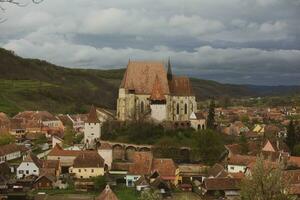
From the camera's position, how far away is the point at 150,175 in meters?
53.8

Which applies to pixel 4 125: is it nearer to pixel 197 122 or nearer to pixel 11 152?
pixel 11 152

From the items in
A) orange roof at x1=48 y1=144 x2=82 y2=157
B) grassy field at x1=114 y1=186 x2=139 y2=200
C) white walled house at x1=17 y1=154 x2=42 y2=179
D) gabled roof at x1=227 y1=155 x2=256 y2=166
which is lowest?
grassy field at x1=114 y1=186 x2=139 y2=200

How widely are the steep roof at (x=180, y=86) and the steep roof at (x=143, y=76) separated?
159 cm

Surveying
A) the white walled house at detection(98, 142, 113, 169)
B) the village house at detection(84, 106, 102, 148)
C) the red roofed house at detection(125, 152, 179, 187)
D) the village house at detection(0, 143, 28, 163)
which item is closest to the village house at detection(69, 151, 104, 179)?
the white walled house at detection(98, 142, 113, 169)

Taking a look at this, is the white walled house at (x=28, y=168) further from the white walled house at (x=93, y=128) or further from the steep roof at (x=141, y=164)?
the white walled house at (x=93, y=128)

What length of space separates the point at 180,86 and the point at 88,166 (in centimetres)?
2132

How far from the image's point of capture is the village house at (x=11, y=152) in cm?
6474

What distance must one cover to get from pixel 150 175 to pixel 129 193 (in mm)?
4908

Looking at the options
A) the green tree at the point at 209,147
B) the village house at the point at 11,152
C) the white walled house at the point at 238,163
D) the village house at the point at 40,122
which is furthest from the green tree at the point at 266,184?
the village house at the point at 40,122

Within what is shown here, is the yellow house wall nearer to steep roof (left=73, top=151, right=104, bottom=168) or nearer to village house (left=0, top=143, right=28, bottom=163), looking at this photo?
steep roof (left=73, top=151, right=104, bottom=168)

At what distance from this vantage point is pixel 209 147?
198ft

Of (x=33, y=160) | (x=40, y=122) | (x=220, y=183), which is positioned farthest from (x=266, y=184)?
(x=40, y=122)

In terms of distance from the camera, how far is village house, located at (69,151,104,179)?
5588 centimetres

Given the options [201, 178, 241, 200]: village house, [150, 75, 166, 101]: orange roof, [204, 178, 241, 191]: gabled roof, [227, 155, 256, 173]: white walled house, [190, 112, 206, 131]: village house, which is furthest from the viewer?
[190, 112, 206, 131]: village house
